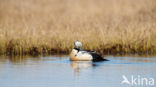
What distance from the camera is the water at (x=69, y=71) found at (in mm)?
11547

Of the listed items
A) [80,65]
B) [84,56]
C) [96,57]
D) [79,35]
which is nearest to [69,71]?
[80,65]

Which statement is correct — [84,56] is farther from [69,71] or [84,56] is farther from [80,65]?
[69,71]

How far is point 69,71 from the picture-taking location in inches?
536

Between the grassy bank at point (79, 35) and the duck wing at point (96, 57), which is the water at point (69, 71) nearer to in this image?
the duck wing at point (96, 57)

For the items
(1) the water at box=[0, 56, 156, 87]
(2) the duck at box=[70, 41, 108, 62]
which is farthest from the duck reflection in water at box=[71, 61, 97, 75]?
(2) the duck at box=[70, 41, 108, 62]

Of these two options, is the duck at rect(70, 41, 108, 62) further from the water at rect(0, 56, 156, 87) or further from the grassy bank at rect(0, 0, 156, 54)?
the grassy bank at rect(0, 0, 156, 54)

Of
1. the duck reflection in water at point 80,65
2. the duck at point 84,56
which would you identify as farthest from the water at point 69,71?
the duck at point 84,56

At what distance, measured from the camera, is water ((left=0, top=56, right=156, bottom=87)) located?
11547 millimetres

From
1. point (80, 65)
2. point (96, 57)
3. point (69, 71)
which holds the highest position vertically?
point (96, 57)

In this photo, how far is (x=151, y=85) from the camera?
1099 centimetres

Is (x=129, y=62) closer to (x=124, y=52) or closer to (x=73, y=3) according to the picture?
(x=124, y=52)

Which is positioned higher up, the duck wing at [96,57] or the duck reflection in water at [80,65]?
the duck wing at [96,57]

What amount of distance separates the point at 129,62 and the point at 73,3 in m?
14.5

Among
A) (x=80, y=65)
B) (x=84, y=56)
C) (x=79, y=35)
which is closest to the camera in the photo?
(x=80, y=65)
